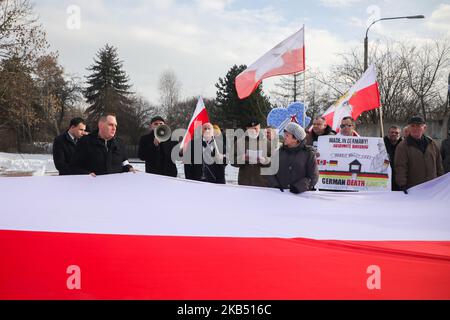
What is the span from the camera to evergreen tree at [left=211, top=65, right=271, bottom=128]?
4388 centimetres

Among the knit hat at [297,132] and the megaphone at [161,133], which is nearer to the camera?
the knit hat at [297,132]

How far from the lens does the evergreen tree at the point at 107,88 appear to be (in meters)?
50.6

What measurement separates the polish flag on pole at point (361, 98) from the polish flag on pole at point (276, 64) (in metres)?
1.26

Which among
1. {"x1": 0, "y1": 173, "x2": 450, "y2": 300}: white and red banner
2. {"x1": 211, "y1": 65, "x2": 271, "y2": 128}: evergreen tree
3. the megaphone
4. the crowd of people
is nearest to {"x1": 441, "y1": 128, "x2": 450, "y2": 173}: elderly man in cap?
the crowd of people

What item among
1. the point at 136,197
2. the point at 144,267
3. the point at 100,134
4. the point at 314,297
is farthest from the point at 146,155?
the point at 314,297

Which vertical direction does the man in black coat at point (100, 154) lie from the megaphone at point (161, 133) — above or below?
below

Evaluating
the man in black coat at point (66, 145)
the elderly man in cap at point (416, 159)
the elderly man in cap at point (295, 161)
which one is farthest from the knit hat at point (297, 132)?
the man in black coat at point (66, 145)

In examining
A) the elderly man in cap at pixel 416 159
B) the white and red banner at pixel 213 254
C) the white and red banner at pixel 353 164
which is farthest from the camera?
the white and red banner at pixel 353 164

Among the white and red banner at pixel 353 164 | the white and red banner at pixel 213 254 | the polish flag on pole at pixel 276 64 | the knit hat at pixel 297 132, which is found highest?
the polish flag on pole at pixel 276 64

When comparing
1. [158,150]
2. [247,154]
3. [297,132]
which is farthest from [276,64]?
[297,132]

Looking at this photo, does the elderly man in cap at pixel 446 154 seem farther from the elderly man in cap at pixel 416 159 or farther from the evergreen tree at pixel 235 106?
the evergreen tree at pixel 235 106

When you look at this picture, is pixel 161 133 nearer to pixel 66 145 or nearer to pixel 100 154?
pixel 66 145

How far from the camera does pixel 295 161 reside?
14.6 ft
